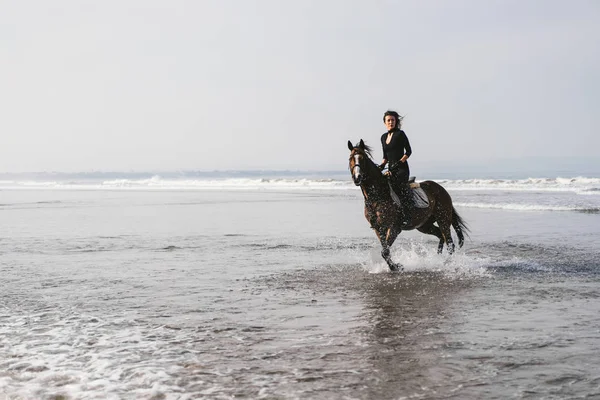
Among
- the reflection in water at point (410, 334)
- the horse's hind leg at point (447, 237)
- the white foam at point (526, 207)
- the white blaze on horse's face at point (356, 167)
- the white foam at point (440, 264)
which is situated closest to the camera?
the reflection in water at point (410, 334)

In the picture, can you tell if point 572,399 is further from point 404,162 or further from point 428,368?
point 404,162

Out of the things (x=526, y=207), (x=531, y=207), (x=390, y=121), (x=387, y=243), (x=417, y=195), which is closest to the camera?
(x=387, y=243)

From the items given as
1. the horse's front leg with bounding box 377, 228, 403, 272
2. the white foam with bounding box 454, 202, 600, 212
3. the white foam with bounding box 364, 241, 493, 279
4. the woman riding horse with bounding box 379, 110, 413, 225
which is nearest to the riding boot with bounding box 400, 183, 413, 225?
the woman riding horse with bounding box 379, 110, 413, 225

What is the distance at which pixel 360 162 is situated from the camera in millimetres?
Result: 9602

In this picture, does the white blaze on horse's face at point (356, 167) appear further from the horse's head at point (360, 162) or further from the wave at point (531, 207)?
the wave at point (531, 207)

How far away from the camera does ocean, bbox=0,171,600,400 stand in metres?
4.33

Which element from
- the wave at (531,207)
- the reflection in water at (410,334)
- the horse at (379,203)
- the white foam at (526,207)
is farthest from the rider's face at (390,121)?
the white foam at (526,207)

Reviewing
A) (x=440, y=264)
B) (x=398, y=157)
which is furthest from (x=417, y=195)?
(x=440, y=264)

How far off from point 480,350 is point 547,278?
Answer: 457cm

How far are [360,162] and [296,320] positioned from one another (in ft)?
12.9

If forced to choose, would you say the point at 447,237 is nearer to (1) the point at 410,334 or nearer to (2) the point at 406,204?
(2) the point at 406,204

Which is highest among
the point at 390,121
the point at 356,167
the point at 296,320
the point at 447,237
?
the point at 390,121

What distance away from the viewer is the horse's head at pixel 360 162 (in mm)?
9453

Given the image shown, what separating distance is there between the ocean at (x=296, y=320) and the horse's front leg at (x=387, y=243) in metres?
0.22
